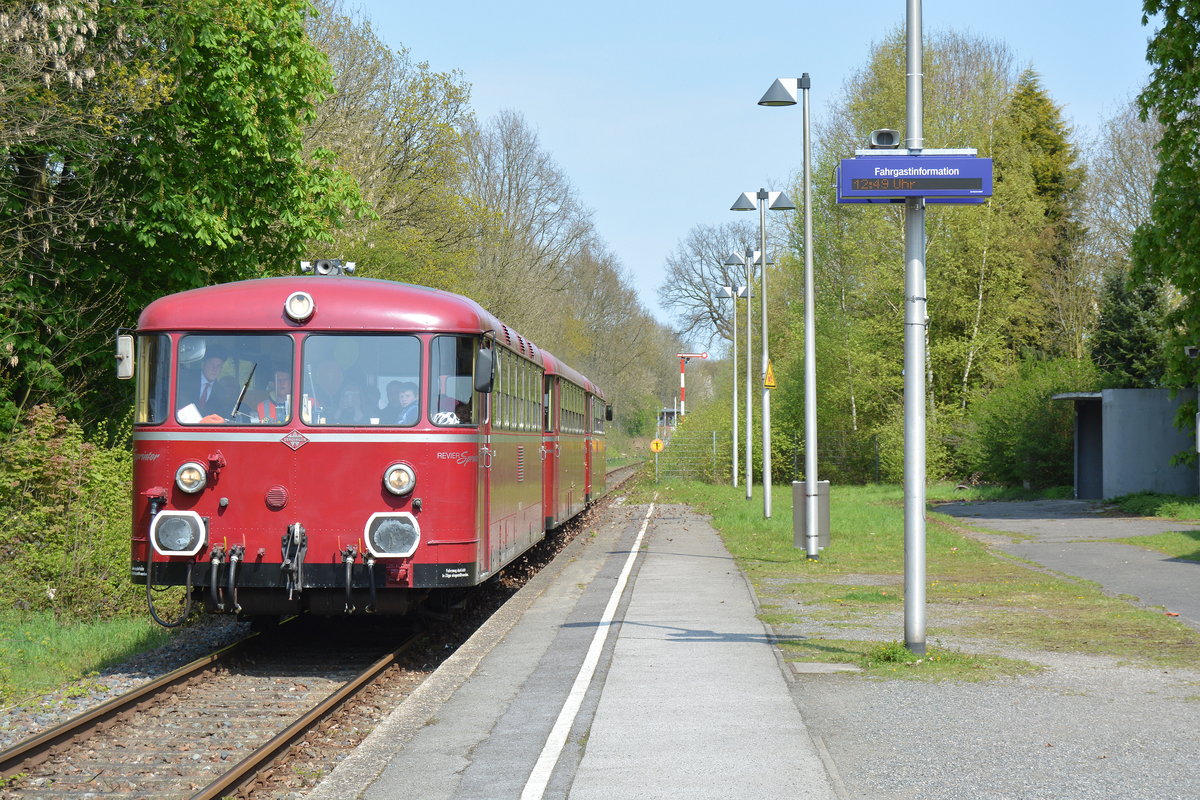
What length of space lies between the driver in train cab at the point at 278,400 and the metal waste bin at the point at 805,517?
360 inches

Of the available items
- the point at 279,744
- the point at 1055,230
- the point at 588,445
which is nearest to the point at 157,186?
the point at 588,445

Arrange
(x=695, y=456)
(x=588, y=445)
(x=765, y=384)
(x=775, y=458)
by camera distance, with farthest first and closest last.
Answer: (x=695, y=456) < (x=775, y=458) < (x=588, y=445) < (x=765, y=384)

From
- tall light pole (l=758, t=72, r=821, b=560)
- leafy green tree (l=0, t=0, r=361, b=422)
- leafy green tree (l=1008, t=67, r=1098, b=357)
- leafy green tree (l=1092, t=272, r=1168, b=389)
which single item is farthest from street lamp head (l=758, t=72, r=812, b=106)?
leafy green tree (l=1008, t=67, r=1098, b=357)

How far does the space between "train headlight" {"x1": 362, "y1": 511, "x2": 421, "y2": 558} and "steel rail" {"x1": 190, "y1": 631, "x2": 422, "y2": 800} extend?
3.36 ft

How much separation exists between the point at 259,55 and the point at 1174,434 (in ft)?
75.5

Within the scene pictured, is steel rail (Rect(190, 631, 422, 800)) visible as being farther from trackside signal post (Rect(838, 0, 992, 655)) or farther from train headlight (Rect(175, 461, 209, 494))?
trackside signal post (Rect(838, 0, 992, 655))

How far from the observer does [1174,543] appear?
69.7 ft

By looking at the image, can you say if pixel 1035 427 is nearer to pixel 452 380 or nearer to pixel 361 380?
pixel 452 380

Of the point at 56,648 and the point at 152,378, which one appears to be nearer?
the point at 152,378

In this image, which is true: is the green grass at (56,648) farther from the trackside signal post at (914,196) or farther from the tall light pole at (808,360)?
the tall light pole at (808,360)

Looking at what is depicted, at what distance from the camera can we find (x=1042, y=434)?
120 feet

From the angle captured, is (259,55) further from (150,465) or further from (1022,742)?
(1022,742)

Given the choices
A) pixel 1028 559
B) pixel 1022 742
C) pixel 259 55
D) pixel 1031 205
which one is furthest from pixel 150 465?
pixel 1031 205

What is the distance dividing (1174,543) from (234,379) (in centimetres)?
1648
